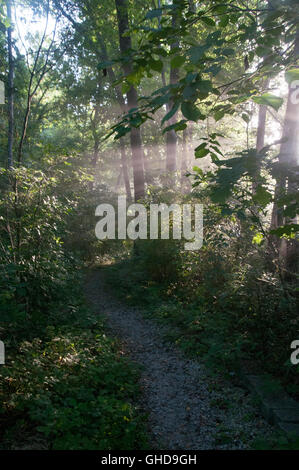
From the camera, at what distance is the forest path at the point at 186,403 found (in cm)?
332

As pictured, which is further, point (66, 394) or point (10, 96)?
point (10, 96)

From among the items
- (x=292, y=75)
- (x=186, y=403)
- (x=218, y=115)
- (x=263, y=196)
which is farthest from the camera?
(x=186, y=403)

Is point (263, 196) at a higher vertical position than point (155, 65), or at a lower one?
lower

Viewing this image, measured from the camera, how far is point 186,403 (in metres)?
A: 3.98

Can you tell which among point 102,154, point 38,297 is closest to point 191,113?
point 38,297

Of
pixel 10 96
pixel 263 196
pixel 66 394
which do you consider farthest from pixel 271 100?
pixel 10 96

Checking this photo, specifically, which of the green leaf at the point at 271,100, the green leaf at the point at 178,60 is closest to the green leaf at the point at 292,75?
the green leaf at the point at 271,100

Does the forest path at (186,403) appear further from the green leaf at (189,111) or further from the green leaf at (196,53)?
the green leaf at (196,53)

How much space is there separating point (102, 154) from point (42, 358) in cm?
3305

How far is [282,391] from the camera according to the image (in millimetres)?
3680

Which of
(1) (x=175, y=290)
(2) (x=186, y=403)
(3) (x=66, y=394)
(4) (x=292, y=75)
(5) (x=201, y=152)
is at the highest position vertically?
(4) (x=292, y=75)

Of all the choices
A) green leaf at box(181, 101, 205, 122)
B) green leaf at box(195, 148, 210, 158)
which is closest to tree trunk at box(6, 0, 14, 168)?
green leaf at box(195, 148, 210, 158)

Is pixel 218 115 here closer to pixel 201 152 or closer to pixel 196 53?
pixel 201 152

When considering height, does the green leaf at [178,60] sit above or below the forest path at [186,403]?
above
